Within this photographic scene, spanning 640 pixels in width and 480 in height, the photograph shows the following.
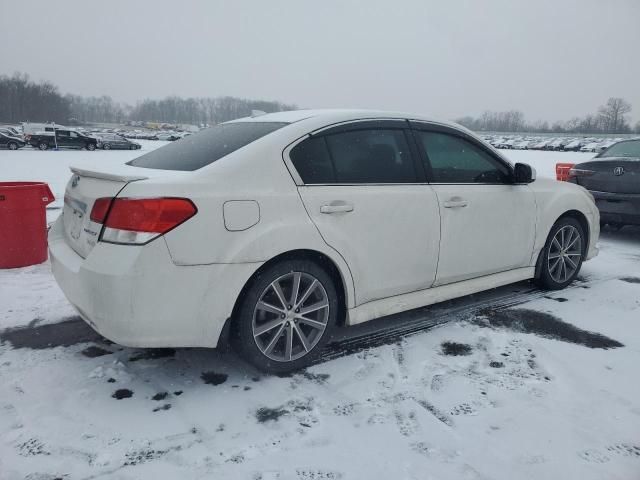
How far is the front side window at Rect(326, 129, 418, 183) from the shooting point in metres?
3.21

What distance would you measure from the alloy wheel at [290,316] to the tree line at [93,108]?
88.6 metres

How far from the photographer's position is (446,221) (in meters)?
3.62

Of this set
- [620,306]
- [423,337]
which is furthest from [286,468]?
[620,306]

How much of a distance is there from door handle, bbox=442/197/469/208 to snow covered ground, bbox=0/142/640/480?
93 centimetres

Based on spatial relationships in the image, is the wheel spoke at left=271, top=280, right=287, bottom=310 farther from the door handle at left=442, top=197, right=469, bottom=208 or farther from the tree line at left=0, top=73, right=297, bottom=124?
the tree line at left=0, top=73, right=297, bottom=124

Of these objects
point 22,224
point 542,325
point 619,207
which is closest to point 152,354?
point 22,224

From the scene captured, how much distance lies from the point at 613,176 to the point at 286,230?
574 cm

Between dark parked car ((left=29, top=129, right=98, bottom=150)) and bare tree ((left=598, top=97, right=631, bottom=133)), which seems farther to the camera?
bare tree ((left=598, top=97, right=631, bottom=133))

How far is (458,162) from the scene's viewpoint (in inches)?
152

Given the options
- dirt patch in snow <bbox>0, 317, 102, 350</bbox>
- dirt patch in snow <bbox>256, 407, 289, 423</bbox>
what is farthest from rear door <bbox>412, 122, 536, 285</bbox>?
dirt patch in snow <bbox>0, 317, 102, 350</bbox>

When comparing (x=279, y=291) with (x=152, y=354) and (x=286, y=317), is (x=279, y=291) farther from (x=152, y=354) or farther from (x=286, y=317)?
(x=152, y=354)

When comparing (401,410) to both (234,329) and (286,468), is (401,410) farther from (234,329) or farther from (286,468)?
(234,329)

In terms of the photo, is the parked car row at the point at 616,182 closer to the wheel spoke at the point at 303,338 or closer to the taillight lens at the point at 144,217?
the wheel spoke at the point at 303,338

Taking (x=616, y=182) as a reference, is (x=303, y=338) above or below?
below
